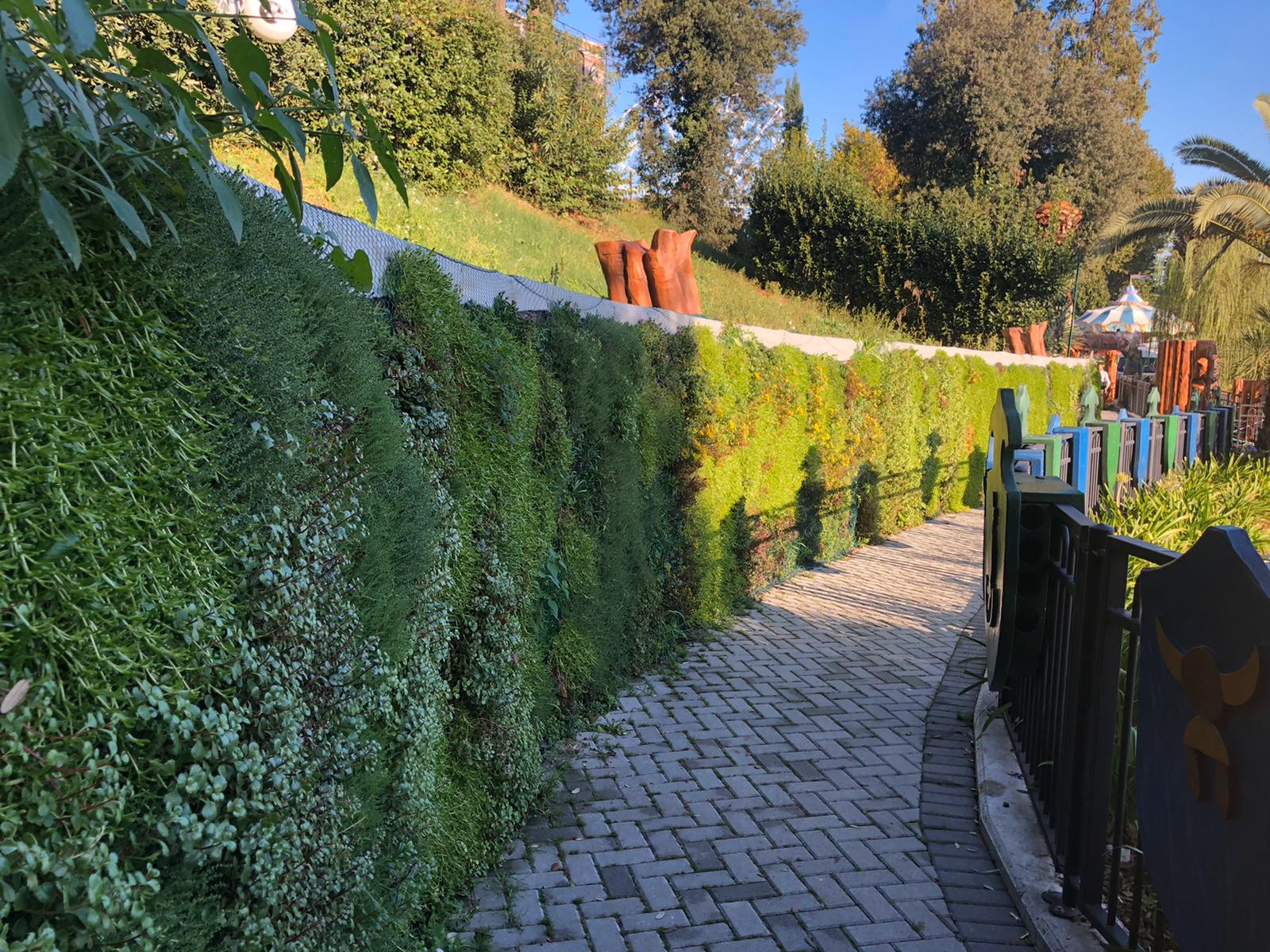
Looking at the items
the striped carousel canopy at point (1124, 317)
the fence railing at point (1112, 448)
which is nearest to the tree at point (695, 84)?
the striped carousel canopy at point (1124, 317)

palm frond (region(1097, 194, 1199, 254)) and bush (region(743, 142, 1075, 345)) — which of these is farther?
bush (region(743, 142, 1075, 345))

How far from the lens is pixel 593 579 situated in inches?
208

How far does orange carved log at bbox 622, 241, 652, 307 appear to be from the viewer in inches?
320

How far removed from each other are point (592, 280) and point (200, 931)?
45.9 ft

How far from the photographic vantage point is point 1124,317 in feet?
105

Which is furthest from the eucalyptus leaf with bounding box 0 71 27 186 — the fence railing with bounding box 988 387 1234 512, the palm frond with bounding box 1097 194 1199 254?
the palm frond with bounding box 1097 194 1199 254

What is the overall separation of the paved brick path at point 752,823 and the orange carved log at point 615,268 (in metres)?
3.13

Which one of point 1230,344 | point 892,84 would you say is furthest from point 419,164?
point 1230,344

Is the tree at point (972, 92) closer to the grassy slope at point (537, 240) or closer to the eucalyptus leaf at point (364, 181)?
the grassy slope at point (537, 240)

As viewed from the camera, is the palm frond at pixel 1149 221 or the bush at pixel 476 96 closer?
the bush at pixel 476 96

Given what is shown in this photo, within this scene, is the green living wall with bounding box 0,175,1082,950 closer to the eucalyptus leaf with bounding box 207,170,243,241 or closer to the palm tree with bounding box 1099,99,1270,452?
the eucalyptus leaf with bounding box 207,170,243,241

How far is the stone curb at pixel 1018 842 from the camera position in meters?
3.29

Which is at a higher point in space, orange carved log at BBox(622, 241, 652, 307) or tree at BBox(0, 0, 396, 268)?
orange carved log at BBox(622, 241, 652, 307)

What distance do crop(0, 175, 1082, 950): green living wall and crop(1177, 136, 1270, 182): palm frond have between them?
19.1 meters
